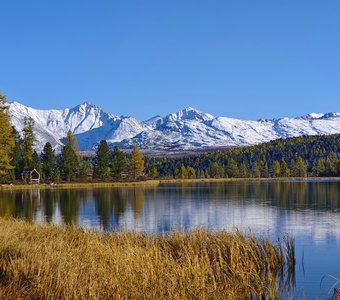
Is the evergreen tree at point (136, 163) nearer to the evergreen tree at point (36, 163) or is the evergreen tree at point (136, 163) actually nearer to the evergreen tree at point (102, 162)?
the evergreen tree at point (102, 162)

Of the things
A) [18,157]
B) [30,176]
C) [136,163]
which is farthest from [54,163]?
[136,163]

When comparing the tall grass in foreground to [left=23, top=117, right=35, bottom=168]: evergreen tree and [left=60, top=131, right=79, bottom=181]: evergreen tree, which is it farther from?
[left=23, top=117, right=35, bottom=168]: evergreen tree

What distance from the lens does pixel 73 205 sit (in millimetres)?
64250

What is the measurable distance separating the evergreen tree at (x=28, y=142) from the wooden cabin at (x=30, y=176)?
1754mm

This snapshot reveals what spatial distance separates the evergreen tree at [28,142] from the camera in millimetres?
124812

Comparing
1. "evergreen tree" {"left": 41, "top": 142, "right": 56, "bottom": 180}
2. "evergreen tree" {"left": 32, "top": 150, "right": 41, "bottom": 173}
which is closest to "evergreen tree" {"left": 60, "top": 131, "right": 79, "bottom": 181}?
"evergreen tree" {"left": 41, "top": 142, "right": 56, "bottom": 180}

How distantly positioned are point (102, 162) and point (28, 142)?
21.0 meters

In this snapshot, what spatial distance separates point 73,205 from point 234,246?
47.1m

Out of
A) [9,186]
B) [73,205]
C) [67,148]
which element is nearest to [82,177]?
[67,148]

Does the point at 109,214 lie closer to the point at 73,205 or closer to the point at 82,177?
the point at 73,205

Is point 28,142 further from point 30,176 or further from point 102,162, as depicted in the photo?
point 102,162

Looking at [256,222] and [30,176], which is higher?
[30,176]

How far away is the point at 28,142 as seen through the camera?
126 meters

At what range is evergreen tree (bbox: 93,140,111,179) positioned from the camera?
134613 millimetres
